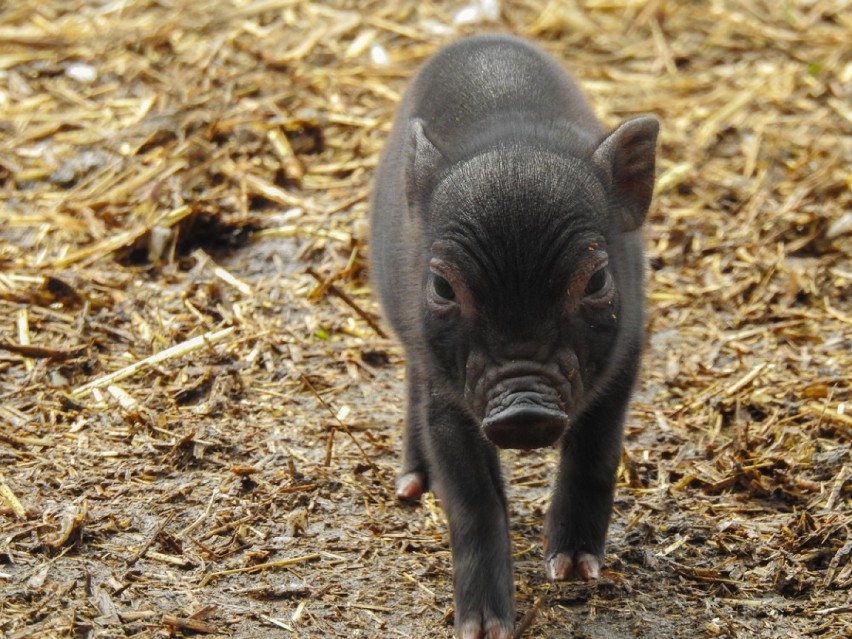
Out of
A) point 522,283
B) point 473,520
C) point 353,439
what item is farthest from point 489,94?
point 473,520

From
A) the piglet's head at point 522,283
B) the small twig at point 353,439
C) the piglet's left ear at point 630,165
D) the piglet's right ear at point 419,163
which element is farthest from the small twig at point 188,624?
the piglet's left ear at point 630,165

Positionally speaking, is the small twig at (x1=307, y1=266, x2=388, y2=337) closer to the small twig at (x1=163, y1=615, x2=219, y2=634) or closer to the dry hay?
the dry hay

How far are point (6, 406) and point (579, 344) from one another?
3277mm

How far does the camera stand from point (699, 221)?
9344 millimetres

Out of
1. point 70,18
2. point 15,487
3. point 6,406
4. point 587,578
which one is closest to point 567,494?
point 587,578

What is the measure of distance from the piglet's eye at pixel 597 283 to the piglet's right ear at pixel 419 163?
0.85 metres

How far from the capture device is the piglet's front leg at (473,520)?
5352 millimetres

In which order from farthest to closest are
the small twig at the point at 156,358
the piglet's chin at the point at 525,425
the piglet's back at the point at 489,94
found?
the small twig at the point at 156,358 → the piglet's back at the point at 489,94 → the piglet's chin at the point at 525,425

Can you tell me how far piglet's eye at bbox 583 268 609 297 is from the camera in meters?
5.15

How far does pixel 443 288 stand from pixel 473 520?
1.00 metres

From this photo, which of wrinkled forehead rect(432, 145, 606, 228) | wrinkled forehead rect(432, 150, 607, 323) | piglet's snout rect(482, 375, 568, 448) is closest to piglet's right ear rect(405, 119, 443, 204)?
wrinkled forehead rect(432, 145, 606, 228)

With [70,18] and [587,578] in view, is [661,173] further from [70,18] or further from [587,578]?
[70,18]

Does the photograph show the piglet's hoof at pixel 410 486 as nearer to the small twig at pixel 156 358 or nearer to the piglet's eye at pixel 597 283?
the small twig at pixel 156 358

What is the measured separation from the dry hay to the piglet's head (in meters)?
0.93
